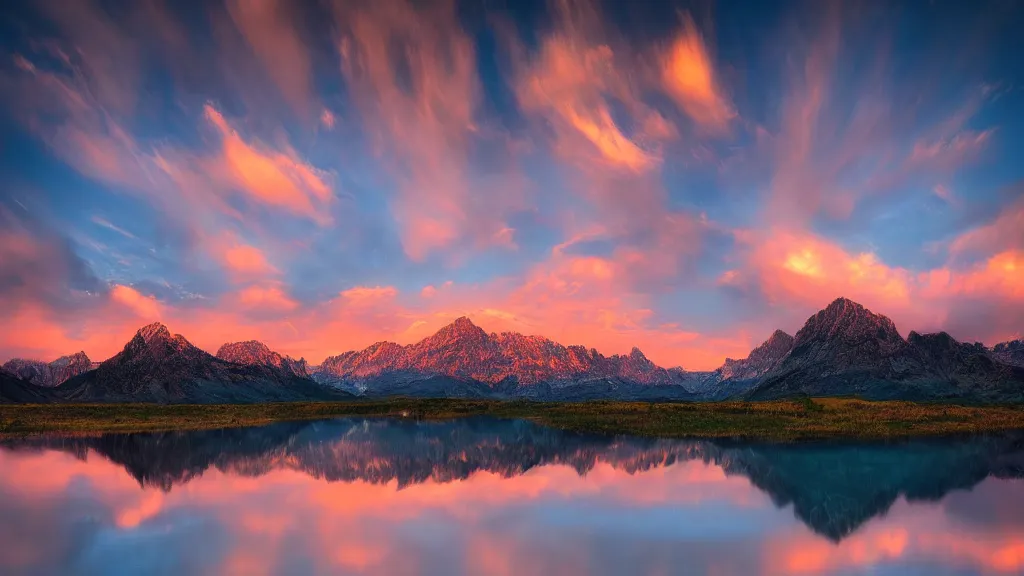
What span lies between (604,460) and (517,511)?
→ 25600 millimetres

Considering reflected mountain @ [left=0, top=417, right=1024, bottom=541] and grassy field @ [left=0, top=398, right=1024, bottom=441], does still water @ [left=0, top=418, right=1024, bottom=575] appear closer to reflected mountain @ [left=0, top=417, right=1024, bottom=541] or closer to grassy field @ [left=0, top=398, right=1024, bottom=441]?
reflected mountain @ [left=0, top=417, right=1024, bottom=541]

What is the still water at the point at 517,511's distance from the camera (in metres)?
26.0

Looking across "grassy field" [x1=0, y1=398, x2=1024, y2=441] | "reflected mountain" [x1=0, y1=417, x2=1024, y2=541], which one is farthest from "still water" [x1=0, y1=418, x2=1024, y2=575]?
"grassy field" [x1=0, y1=398, x2=1024, y2=441]

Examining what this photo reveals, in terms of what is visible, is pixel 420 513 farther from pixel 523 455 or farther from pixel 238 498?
pixel 523 455

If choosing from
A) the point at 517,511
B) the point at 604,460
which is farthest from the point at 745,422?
the point at 517,511

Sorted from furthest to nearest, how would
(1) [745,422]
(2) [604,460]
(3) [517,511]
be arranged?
(1) [745,422] → (2) [604,460] → (3) [517,511]

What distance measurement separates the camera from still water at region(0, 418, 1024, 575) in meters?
26.0

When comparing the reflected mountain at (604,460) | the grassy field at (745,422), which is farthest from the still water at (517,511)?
the grassy field at (745,422)

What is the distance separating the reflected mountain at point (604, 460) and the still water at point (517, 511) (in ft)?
1.45

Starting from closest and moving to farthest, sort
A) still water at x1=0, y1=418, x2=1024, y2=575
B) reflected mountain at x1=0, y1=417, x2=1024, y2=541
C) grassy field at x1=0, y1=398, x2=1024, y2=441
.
Answer: 1. still water at x1=0, y1=418, x2=1024, y2=575
2. reflected mountain at x1=0, y1=417, x2=1024, y2=541
3. grassy field at x1=0, y1=398, x2=1024, y2=441

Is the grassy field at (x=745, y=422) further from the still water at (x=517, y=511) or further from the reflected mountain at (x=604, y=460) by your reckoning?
the still water at (x=517, y=511)

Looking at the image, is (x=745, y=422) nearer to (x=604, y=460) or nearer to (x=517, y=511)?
(x=604, y=460)

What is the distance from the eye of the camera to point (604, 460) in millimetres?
60250

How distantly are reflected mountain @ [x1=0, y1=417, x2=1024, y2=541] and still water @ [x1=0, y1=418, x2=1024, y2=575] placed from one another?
1.45 ft
